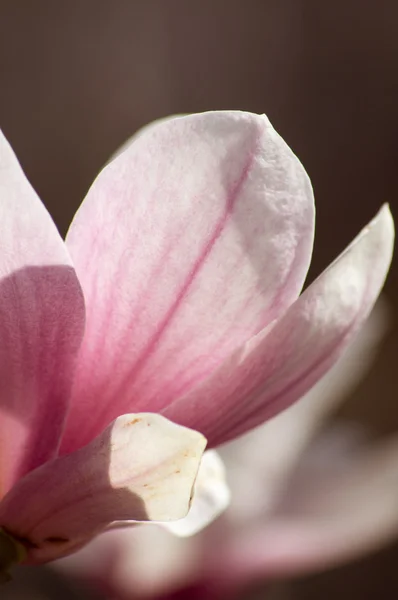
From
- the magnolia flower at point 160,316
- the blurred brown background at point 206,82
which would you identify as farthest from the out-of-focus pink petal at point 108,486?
the blurred brown background at point 206,82

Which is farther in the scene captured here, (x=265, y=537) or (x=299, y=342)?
(x=265, y=537)

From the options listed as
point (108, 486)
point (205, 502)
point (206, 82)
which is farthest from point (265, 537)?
point (206, 82)

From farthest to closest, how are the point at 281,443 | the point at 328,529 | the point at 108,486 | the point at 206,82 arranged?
the point at 206,82
the point at 281,443
the point at 328,529
the point at 108,486

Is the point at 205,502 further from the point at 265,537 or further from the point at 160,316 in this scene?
the point at 265,537

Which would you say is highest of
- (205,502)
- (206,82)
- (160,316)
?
(160,316)

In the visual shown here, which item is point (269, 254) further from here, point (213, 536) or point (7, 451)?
point (213, 536)

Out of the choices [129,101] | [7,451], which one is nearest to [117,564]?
[7,451]

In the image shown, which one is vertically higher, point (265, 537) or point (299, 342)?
point (299, 342)
